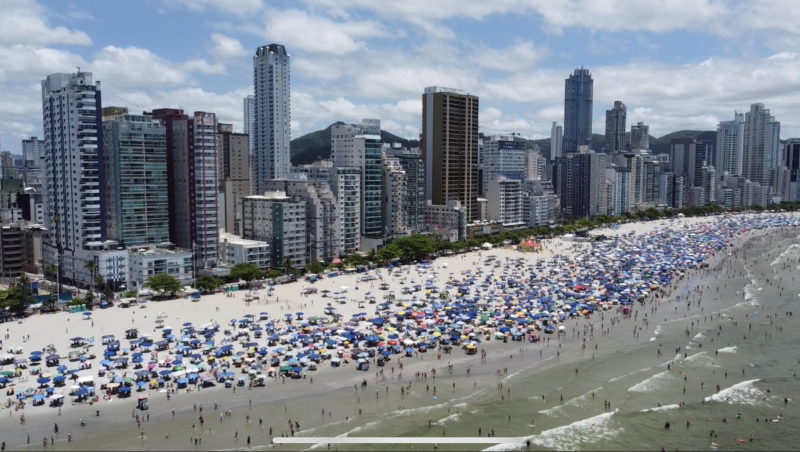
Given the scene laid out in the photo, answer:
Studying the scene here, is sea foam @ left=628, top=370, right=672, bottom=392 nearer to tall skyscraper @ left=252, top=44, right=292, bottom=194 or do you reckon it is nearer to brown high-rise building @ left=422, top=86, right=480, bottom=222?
brown high-rise building @ left=422, top=86, right=480, bottom=222

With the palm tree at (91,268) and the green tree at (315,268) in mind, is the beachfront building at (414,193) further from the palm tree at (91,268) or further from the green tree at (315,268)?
the palm tree at (91,268)

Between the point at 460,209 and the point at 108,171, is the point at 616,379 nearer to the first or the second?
the point at 108,171

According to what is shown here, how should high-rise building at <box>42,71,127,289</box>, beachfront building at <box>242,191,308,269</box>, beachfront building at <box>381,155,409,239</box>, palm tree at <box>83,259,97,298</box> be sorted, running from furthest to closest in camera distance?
beachfront building at <box>381,155,409,239</box> < beachfront building at <box>242,191,308,269</box> < high-rise building at <box>42,71,127,289</box> < palm tree at <box>83,259,97,298</box>

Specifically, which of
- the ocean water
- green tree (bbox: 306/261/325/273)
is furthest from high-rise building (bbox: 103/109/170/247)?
the ocean water

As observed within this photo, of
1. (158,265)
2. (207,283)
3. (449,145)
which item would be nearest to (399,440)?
(207,283)

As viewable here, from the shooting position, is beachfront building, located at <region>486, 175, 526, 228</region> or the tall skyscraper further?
beachfront building, located at <region>486, 175, 526, 228</region>

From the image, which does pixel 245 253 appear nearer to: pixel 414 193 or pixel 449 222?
pixel 414 193
